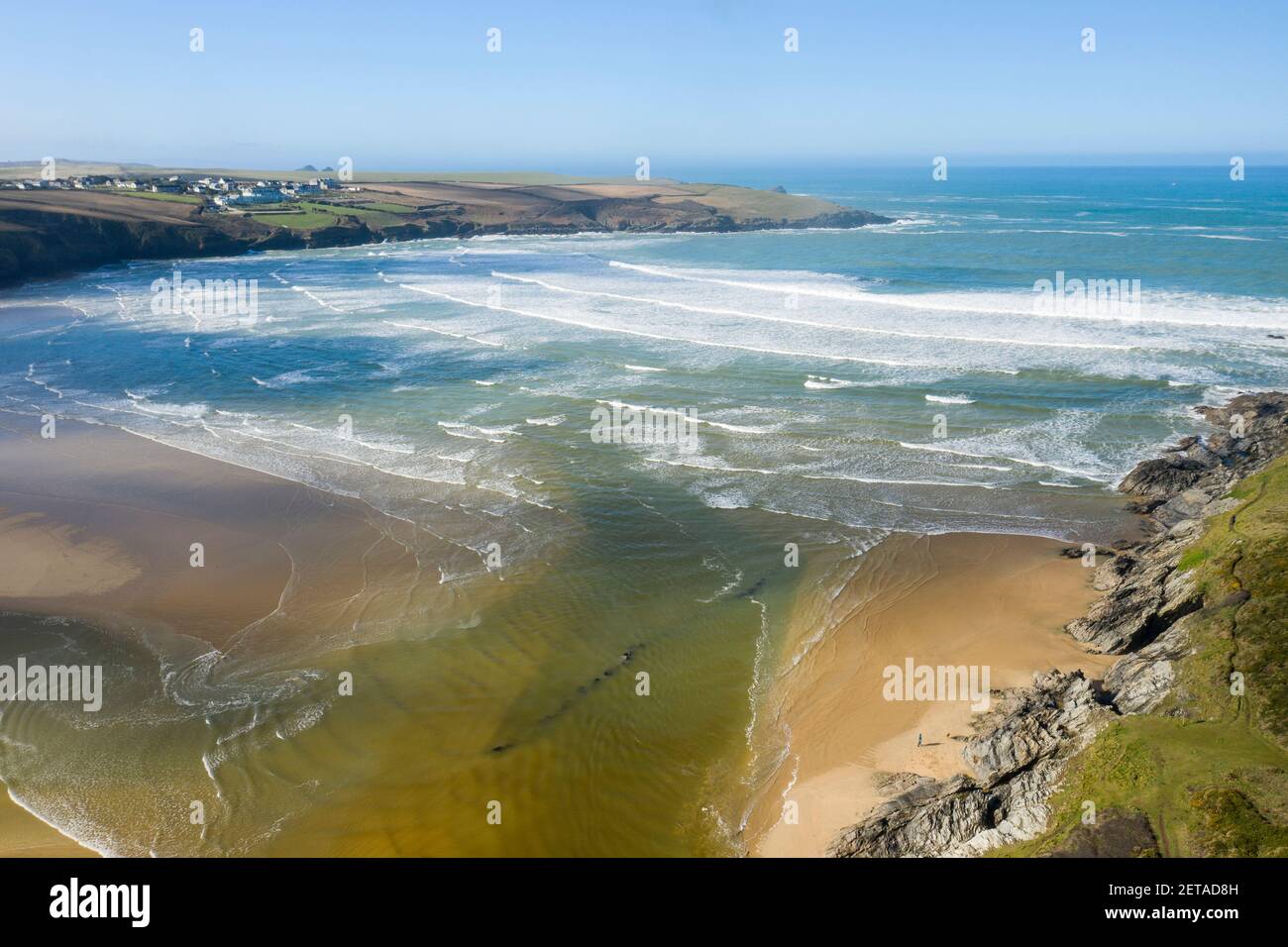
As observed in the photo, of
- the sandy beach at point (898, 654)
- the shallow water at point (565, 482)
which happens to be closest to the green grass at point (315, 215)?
the shallow water at point (565, 482)

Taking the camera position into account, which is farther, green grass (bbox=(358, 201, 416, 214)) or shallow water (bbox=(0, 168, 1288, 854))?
green grass (bbox=(358, 201, 416, 214))

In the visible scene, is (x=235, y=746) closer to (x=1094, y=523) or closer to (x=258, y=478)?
(x=258, y=478)

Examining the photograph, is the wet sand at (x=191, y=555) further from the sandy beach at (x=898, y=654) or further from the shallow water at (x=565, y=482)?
the sandy beach at (x=898, y=654)

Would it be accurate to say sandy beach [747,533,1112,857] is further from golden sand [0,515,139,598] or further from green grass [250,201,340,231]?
green grass [250,201,340,231]

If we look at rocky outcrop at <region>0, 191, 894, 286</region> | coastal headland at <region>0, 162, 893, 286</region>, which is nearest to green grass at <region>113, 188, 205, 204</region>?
coastal headland at <region>0, 162, 893, 286</region>

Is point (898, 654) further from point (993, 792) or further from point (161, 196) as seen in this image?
point (161, 196)
